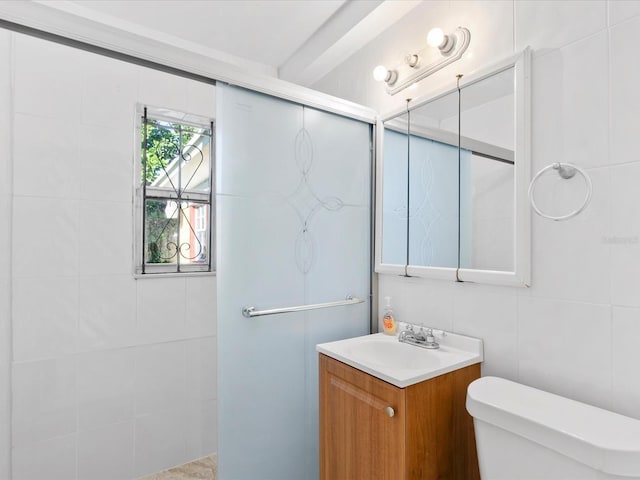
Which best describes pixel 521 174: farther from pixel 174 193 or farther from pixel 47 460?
pixel 47 460

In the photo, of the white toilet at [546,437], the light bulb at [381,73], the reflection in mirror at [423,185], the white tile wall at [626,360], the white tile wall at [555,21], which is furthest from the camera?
the light bulb at [381,73]

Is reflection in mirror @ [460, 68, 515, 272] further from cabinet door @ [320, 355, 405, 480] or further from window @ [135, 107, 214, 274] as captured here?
window @ [135, 107, 214, 274]

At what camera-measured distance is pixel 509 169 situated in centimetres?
129

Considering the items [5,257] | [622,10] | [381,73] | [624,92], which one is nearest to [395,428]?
[624,92]

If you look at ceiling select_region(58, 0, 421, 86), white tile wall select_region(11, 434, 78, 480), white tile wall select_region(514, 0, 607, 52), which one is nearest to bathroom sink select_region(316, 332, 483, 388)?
white tile wall select_region(514, 0, 607, 52)

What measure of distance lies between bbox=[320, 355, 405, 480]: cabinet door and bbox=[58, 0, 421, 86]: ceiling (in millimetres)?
1678

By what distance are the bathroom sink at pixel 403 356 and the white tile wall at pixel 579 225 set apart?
102 mm

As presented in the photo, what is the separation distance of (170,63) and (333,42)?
3.47 ft

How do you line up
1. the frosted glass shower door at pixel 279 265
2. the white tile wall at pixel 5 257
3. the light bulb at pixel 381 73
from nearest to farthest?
the frosted glass shower door at pixel 279 265 < the white tile wall at pixel 5 257 < the light bulb at pixel 381 73

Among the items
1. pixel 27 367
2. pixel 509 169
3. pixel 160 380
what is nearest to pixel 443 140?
pixel 509 169

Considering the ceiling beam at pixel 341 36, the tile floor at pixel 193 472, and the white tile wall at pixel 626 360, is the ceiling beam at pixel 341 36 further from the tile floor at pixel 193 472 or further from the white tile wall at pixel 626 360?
the tile floor at pixel 193 472

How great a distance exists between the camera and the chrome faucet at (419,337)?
57.8 inches

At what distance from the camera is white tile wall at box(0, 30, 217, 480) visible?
1677mm

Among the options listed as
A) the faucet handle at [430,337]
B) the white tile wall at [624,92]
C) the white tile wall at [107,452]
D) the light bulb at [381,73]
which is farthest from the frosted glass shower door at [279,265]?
the white tile wall at [624,92]
